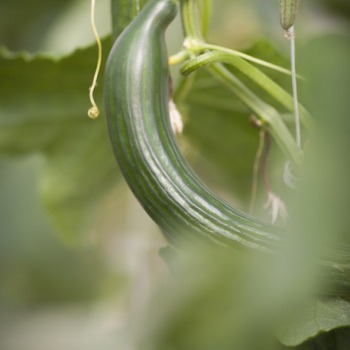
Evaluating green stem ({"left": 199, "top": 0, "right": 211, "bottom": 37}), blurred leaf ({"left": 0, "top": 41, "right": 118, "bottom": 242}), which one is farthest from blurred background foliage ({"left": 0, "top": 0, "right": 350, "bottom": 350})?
green stem ({"left": 199, "top": 0, "right": 211, "bottom": 37})

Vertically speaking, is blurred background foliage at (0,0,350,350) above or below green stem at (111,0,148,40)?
below

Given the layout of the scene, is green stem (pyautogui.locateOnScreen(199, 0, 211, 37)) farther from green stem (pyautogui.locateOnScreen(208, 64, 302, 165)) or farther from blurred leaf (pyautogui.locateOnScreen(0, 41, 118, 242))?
blurred leaf (pyautogui.locateOnScreen(0, 41, 118, 242))

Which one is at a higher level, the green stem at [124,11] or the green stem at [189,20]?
the green stem at [124,11]

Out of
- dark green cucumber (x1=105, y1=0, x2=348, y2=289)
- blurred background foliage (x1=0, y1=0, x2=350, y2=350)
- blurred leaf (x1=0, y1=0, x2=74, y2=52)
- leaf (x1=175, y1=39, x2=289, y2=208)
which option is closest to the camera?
blurred background foliage (x1=0, y1=0, x2=350, y2=350)

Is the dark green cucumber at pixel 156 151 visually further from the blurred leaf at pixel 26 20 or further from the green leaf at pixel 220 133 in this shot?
the blurred leaf at pixel 26 20

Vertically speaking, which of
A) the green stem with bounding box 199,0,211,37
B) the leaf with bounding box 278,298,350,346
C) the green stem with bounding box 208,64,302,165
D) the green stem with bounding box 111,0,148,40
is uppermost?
the green stem with bounding box 111,0,148,40

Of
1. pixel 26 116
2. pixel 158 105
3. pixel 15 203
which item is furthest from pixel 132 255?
pixel 158 105

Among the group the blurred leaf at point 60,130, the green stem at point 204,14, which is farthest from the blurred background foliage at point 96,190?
the green stem at point 204,14
